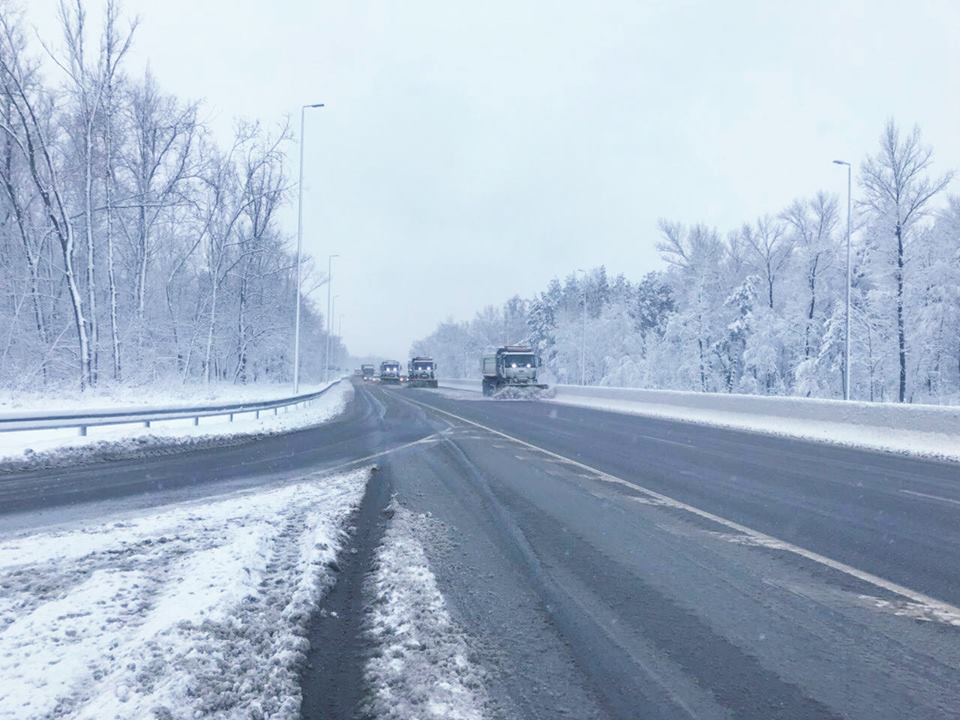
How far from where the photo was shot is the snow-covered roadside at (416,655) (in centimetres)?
382

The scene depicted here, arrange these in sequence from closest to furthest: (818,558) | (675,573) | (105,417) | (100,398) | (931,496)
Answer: (675,573) < (818,558) < (931,496) < (105,417) < (100,398)

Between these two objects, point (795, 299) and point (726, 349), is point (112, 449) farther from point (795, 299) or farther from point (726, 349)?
point (726, 349)

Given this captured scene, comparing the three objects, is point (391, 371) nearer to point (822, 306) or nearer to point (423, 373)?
point (423, 373)

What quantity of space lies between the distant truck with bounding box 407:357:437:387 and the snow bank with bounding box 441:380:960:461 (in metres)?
41.9

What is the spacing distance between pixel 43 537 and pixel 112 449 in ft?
32.5

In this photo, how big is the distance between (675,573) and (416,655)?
2973 millimetres

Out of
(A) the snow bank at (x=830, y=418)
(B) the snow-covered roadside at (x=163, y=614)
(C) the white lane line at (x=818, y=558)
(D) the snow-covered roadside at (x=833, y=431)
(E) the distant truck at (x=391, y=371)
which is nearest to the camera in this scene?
(B) the snow-covered roadside at (x=163, y=614)

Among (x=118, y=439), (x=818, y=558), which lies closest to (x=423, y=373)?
(x=118, y=439)

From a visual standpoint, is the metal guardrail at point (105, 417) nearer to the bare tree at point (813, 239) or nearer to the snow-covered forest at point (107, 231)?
the snow-covered forest at point (107, 231)

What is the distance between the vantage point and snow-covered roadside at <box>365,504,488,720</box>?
3822 mm

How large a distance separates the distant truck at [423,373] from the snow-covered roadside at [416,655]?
6827 centimetres

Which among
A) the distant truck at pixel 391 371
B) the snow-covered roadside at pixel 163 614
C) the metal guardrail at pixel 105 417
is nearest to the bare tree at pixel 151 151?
the metal guardrail at pixel 105 417

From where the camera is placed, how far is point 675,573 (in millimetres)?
6457

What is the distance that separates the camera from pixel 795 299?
52406mm
